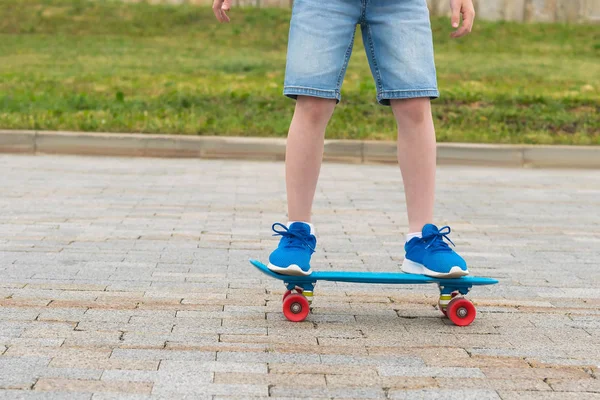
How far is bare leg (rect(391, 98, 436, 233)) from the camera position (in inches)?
149

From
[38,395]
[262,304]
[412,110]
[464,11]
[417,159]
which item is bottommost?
[262,304]

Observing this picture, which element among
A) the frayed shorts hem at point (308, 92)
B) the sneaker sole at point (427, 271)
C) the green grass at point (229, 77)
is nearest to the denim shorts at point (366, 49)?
the frayed shorts hem at point (308, 92)

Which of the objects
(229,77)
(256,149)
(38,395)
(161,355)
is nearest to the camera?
(38,395)

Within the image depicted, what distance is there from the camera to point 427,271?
3645mm

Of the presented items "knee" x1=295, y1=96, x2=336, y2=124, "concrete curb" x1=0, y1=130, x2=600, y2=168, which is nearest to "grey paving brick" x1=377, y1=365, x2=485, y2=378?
"knee" x1=295, y1=96, x2=336, y2=124

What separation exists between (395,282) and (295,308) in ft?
1.13

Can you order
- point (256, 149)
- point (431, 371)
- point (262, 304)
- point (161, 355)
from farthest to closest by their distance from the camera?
1. point (256, 149)
2. point (262, 304)
3. point (161, 355)
4. point (431, 371)

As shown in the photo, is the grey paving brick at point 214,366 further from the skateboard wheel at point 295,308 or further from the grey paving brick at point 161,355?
the skateboard wheel at point 295,308

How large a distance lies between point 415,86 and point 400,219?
9.37 feet

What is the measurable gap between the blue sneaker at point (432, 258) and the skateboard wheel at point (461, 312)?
9 cm

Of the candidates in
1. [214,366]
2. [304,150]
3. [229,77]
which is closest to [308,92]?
[304,150]

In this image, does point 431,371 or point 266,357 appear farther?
point 266,357

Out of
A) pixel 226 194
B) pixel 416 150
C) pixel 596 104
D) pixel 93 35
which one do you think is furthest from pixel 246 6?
pixel 416 150

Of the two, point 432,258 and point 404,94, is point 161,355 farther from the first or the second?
point 404,94
